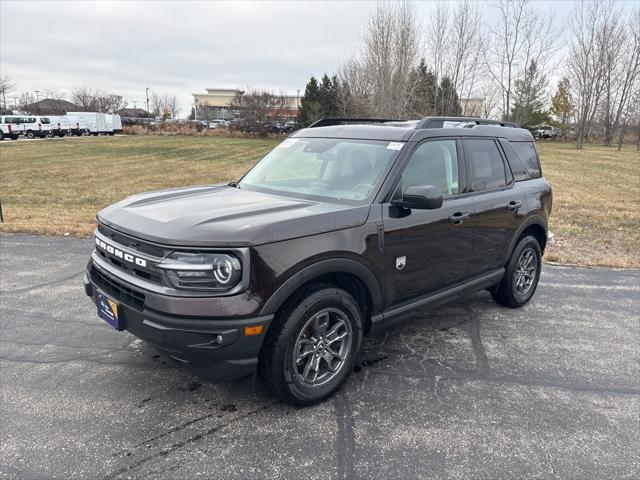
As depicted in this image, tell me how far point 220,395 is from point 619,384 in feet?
9.72

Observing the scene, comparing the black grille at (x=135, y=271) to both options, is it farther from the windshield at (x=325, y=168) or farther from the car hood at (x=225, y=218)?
the windshield at (x=325, y=168)

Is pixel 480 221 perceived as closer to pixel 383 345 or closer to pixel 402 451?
pixel 383 345

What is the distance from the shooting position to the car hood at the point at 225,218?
274 centimetres

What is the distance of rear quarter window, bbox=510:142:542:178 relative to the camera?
5016 millimetres

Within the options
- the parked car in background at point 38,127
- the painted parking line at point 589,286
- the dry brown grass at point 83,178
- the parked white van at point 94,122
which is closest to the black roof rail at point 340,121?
the painted parking line at point 589,286

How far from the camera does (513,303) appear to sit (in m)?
5.06

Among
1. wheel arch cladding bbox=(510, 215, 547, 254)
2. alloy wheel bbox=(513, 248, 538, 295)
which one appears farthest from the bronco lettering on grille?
alloy wheel bbox=(513, 248, 538, 295)

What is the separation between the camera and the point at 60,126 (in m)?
48.6

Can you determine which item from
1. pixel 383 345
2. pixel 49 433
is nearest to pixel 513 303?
pixel 383 345

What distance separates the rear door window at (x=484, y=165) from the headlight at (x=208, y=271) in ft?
8.02

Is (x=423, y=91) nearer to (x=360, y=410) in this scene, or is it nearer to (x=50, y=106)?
(x=360, y=410)

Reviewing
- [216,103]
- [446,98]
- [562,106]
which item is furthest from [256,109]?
[216,103]

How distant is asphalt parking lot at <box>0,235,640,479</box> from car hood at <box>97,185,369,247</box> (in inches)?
39.7

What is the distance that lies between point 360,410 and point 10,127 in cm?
4944
